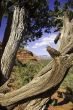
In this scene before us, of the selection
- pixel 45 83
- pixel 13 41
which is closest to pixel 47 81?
pixel 45 83

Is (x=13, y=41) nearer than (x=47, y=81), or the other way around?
(x=47, y=81)

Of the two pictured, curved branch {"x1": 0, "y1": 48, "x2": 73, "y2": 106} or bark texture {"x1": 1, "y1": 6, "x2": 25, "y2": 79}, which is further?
bark texture {"x1": 1, "y1": 6, "x2": 25, "y2": 79}

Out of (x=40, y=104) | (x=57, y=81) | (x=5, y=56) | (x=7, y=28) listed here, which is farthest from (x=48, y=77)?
(x=7, y=28)

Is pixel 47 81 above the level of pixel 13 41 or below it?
below

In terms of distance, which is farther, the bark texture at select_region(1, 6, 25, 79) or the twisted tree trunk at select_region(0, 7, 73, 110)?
the bark texture at select_region(1, 6, 25, 79)

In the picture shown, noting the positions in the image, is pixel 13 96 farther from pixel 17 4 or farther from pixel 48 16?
pixel 48 16

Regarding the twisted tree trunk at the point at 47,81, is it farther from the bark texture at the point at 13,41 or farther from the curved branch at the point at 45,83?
the bark texture at the point at 13,41

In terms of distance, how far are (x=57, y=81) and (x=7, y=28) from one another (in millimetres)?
6851

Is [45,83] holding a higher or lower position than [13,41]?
lower

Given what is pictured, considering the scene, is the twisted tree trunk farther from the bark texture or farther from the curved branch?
the bark texture

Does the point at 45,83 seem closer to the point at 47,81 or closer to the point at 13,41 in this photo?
the point at 47,81

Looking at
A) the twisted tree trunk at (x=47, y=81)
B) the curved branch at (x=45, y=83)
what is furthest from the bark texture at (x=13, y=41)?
the curved branch at (x=45, y=83)

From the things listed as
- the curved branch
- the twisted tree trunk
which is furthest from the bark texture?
the curved branch

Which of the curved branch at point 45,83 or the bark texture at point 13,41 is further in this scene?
the bark texture at point 13,41
